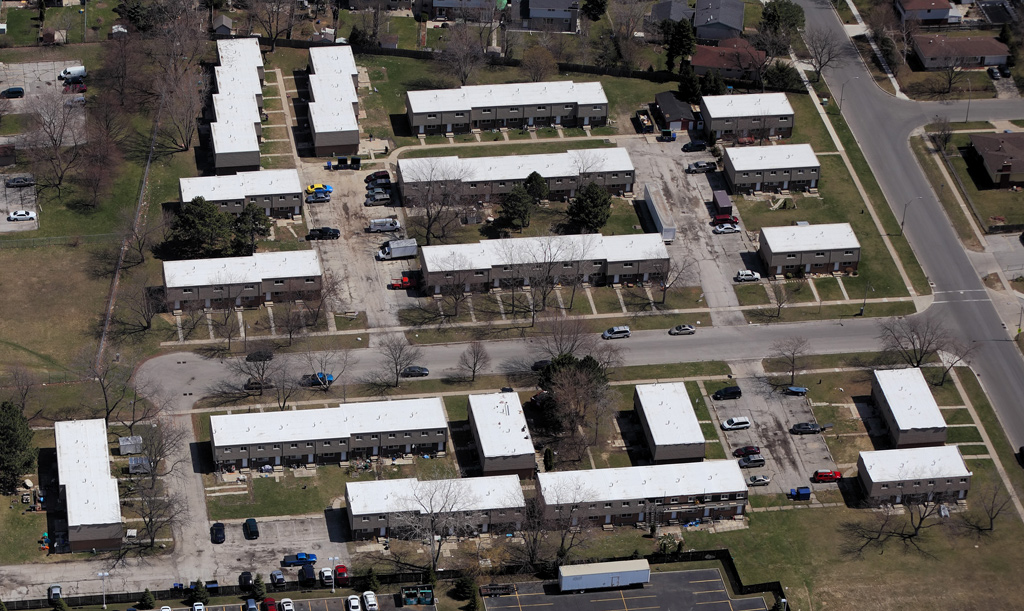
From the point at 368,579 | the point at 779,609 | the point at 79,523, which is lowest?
the point at 779,609

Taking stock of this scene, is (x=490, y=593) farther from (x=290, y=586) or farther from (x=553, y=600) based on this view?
(x=290, y=586)

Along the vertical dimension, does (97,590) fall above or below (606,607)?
above

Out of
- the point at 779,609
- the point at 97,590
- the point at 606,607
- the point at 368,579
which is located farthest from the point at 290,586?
the point at 779,609

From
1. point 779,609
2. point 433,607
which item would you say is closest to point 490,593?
point 433,607

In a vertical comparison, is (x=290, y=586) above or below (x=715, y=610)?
above

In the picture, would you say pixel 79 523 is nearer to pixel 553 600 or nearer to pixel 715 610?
pixel 553 600

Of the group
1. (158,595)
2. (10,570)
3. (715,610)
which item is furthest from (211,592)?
(715,610)

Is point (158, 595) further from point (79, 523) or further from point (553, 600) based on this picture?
point (553, 600)
